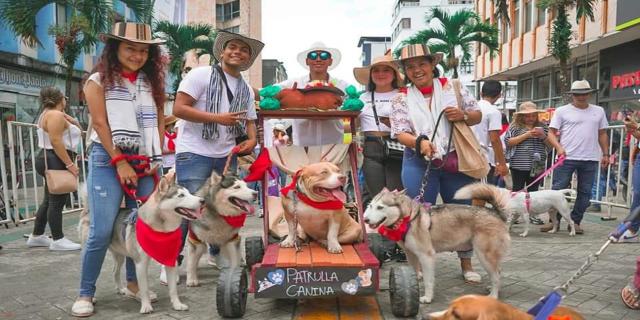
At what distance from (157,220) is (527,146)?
5.86 metres

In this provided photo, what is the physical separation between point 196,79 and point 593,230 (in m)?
6.38

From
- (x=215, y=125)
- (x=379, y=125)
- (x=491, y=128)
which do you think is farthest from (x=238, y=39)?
(x=491, y=128)

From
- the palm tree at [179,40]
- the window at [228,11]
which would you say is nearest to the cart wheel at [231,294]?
the palm tree at [179,40]

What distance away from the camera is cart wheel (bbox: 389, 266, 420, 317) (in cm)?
357

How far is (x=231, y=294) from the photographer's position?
3.62 metres

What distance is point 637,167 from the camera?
18.1ft

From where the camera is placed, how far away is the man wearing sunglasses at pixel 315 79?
5.46 meters

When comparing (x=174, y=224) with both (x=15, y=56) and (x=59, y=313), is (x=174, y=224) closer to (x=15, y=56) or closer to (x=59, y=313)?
(x=59, y=313)

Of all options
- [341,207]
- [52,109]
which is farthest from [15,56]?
[341,207]

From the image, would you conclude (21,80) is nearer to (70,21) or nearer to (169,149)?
(70,21)

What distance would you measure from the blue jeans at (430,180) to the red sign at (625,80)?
1526cm

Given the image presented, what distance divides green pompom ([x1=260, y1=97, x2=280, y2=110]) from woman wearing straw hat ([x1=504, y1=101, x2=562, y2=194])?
14.4 feet

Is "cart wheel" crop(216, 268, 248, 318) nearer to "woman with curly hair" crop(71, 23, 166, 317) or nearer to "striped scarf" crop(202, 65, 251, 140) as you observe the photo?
"woman with curly hair" crop(71, 23, 166, 317)

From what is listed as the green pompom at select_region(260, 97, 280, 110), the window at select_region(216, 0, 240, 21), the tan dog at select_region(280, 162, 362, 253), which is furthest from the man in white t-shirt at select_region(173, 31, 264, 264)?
the window at select_region(216, 0, 240, 21)
